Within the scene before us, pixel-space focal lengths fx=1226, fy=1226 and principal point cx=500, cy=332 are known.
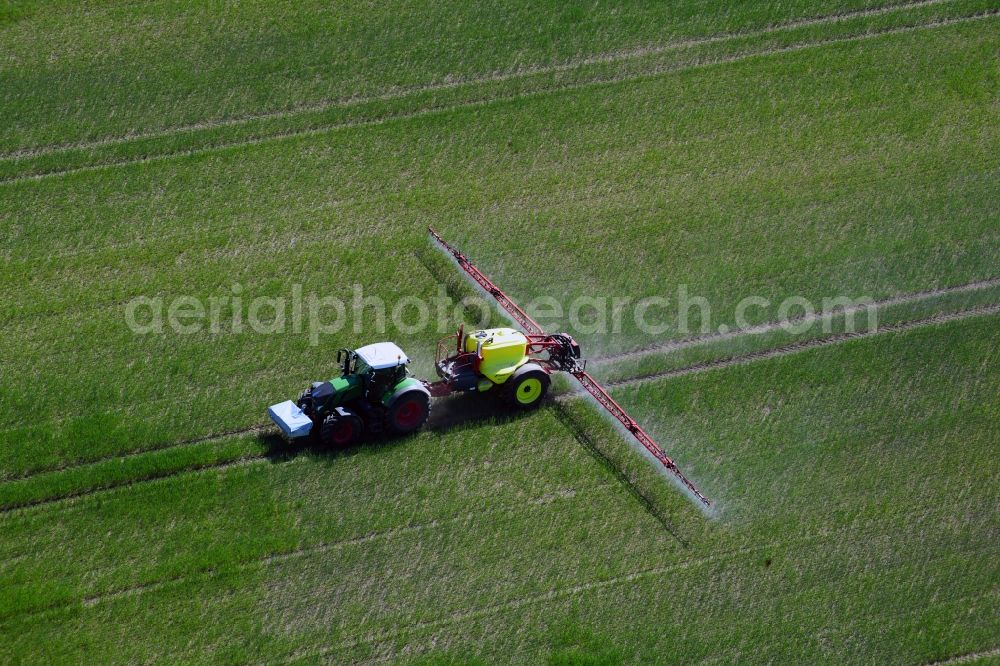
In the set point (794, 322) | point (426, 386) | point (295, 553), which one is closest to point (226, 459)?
point (295, 553)

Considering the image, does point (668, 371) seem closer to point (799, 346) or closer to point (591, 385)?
point (591, 385)

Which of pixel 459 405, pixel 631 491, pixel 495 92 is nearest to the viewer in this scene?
pixel 631 491

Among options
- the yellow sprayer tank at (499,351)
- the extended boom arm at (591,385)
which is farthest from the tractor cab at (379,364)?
the extended boom arm at (591,385)

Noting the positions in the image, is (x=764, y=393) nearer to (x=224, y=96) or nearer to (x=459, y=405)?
(x=459, y=405)

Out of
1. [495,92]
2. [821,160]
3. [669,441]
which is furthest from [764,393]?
[495,92]

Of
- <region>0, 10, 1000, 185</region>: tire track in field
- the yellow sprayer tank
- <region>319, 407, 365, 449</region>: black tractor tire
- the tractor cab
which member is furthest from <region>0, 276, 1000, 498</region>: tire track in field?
<region>0, 10, 1000, 185</region>: tire track in field

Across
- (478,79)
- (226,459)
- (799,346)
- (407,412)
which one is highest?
(478,79)
